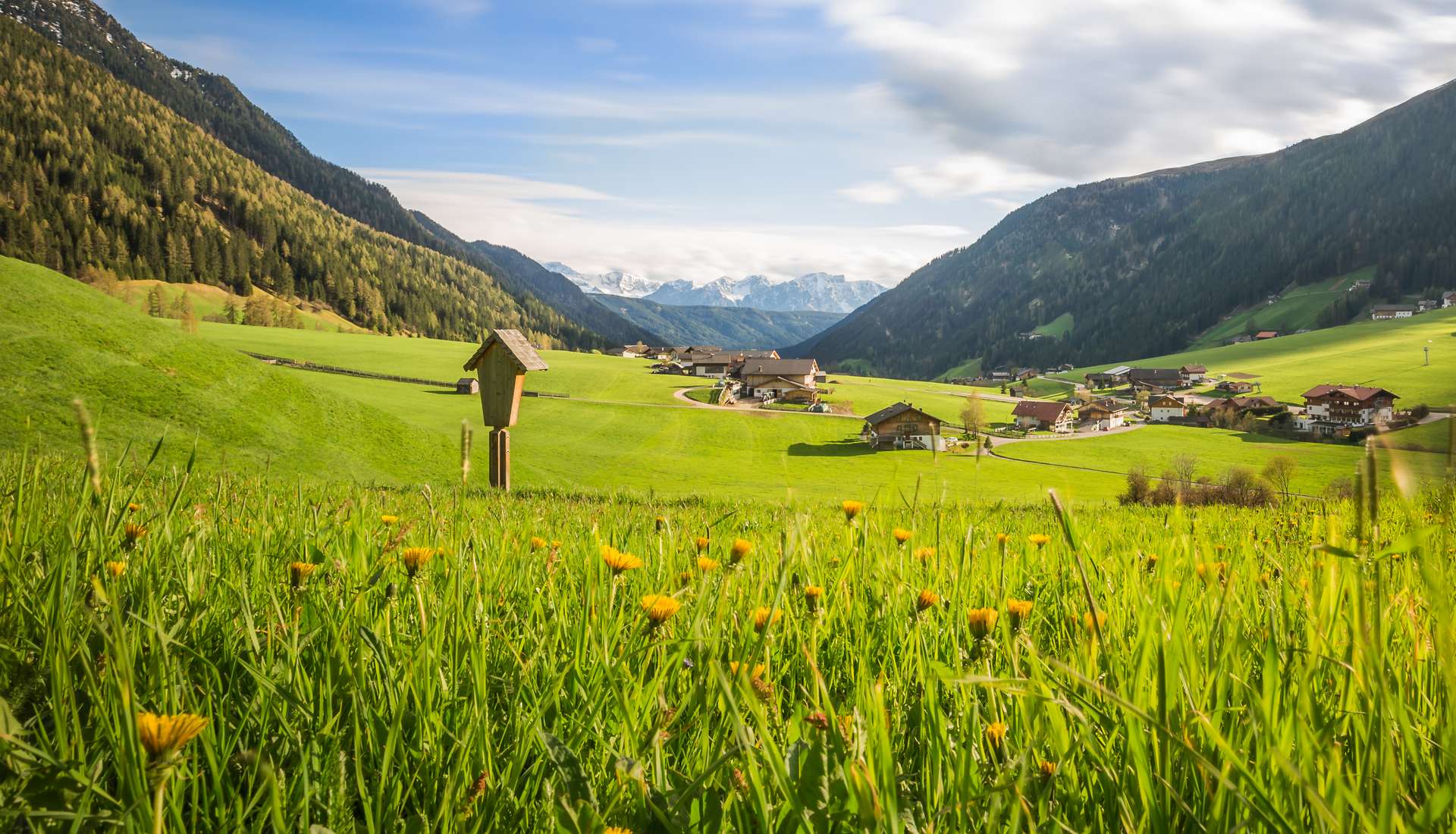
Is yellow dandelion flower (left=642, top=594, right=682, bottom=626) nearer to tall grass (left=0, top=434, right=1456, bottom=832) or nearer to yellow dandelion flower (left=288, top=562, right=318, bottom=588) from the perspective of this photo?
tall grass (left=0, top=434, right=1456, bottom=832)

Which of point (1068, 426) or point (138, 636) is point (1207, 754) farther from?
point (1068, 426)

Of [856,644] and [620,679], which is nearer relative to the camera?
[620,679]

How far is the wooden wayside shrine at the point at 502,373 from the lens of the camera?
12883 mm

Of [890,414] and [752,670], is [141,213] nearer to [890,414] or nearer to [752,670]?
[890,414]

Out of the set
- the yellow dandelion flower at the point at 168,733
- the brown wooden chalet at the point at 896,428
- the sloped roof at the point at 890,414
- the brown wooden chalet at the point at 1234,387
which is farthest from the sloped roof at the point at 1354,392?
the yellow dandelion flower at the point at 168,733

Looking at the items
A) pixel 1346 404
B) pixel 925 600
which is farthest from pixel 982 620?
pixel 1346 404

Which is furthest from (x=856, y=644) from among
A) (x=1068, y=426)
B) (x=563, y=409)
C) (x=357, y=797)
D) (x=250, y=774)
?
(x=1068, y=426)

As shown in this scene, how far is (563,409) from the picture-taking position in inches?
2817

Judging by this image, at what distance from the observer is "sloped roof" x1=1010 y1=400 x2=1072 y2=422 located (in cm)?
9900

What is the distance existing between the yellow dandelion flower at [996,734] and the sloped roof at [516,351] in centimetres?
1207

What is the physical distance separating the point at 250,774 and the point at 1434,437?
2.21 meters

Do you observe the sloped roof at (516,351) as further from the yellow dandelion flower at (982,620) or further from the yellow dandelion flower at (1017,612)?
the yellow dandelion flower at (982,620)

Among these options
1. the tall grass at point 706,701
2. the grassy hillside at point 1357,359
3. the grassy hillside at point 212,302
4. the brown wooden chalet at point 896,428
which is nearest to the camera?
the tall grass at point 706,701

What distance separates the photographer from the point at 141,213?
164 m
